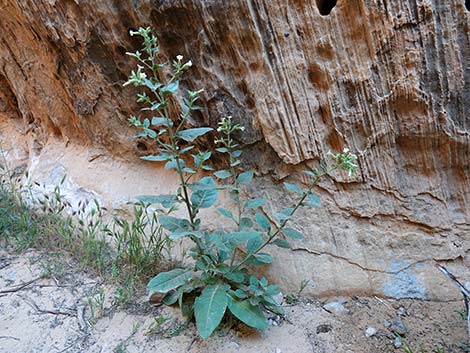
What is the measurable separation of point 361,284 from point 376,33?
126 centimetres

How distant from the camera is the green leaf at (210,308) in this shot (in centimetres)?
148

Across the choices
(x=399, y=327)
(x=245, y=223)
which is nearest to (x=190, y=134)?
(x=245, y=223)

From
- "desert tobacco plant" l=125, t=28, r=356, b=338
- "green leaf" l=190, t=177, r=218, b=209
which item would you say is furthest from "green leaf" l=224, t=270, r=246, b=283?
"green leaf" l=190, t=177, r=218, b=209

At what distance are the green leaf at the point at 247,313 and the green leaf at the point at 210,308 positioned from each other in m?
0.06

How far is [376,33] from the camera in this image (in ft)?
5.77

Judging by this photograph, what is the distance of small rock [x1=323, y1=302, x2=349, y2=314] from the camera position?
6.09ft

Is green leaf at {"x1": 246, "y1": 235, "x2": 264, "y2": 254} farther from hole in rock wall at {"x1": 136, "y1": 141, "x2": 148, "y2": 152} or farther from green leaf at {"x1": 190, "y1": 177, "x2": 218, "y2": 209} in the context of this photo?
hole in rock wall at {"x1": 136, "y1": 141, "x2": 148, "y2": 152}

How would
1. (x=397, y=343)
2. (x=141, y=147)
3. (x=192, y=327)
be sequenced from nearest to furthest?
(x=397, y=343), (x=192, y=327), (x=141, y=147)

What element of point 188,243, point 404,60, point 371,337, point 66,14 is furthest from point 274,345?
point 66,14

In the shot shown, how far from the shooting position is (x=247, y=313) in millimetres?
1598

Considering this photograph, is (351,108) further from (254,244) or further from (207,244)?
(207,244)

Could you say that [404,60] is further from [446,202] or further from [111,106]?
[111,106]

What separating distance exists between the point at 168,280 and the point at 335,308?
861mm

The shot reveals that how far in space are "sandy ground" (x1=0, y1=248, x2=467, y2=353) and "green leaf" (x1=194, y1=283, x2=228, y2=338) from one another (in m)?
0.23
